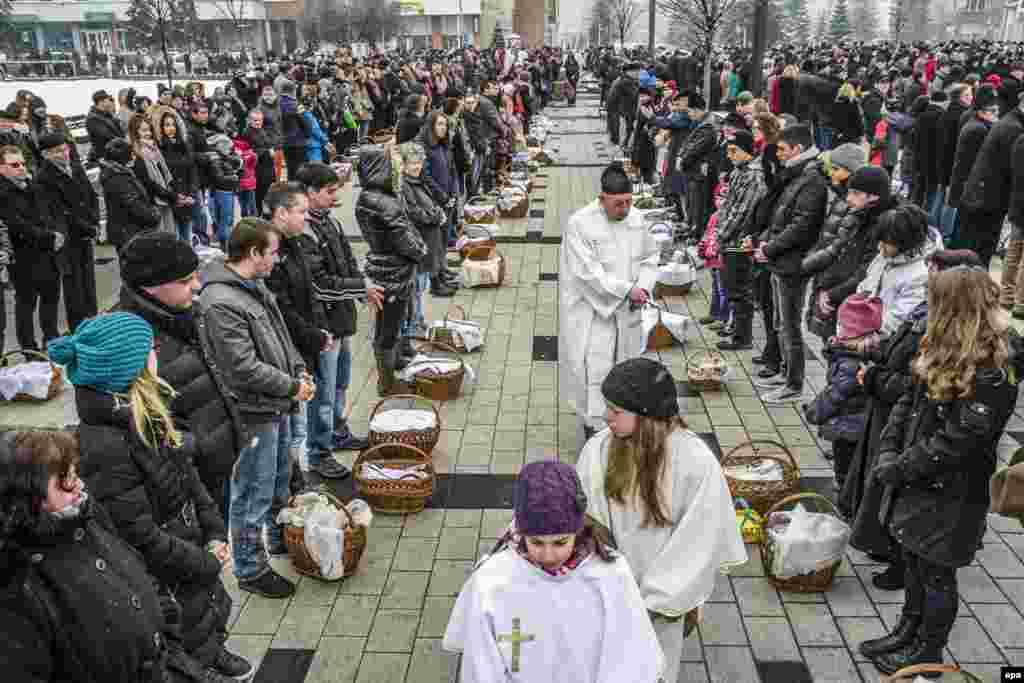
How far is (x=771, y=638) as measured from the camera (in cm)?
462

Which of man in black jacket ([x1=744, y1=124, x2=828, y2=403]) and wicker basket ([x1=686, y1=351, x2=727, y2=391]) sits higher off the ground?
man in black jacket ([x1=744, y1=124, x2=828, y2=403])

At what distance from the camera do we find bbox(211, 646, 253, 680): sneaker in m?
4.29

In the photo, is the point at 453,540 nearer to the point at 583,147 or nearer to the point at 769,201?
the point at 769,201

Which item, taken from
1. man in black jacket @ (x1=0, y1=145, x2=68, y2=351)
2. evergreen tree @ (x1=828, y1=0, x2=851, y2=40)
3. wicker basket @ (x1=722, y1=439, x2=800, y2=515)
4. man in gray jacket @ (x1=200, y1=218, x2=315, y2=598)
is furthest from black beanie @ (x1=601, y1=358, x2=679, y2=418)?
evergreen tree @ (x1=828, y1=0, x2=851, y2=40)

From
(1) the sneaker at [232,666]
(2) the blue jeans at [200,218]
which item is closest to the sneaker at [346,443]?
(1) the sneaker at [232,666]

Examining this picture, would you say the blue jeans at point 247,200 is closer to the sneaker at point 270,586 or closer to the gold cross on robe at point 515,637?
the sneaker at point 270,586

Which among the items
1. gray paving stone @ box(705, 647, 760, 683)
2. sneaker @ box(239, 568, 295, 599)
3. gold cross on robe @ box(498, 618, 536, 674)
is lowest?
gray paving stone @ box(705, 647, 760, 683)

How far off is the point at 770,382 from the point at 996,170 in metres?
3.71

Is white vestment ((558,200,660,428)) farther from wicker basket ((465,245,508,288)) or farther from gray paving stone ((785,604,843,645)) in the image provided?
wicker basket ((465,245,508,288))

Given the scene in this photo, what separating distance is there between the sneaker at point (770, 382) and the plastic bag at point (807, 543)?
112 inches

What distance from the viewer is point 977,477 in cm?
389

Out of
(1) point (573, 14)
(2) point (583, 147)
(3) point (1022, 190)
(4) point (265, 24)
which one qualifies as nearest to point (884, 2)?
(1) point (573, 14)

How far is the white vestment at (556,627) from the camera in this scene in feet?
9.11

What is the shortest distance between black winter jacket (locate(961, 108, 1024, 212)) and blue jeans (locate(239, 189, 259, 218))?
9046 mm
